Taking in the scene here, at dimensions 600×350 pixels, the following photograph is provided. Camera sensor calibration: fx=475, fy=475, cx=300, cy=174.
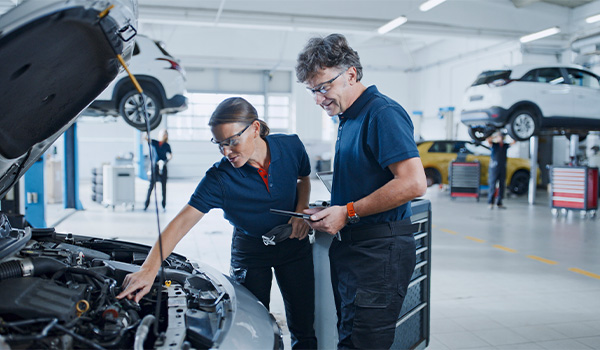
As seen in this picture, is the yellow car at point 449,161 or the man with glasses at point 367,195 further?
the yellow car at point 449,161

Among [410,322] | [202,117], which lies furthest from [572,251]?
[202,117]

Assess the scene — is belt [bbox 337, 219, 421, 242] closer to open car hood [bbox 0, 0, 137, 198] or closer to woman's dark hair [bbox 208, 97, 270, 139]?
woman's dark hair [bbox 208, 97, 270, 139]

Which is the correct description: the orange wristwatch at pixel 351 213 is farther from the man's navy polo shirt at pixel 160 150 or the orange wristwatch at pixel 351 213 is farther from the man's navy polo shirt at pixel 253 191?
the man's navy polo shirt at pixel 160 150

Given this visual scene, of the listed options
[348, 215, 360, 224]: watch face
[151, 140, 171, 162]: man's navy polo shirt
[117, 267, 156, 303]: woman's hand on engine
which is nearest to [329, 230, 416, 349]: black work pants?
[348, 215, 360, 224]: watch face

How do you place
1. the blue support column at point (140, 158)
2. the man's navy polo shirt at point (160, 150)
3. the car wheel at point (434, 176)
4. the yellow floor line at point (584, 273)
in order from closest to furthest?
the yellow floor line at point (584, 273)
the man's navy polo shirt at point (160, 150)
the car wheel at point (434, 176)
the blue support column at point (140, 158)

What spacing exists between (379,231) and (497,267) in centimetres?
362

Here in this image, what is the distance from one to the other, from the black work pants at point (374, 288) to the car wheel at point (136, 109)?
541 cm

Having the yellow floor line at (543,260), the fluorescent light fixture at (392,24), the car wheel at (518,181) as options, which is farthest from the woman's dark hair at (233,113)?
the car wheel at (518,181)

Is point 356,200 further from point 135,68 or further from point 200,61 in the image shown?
point 200,61

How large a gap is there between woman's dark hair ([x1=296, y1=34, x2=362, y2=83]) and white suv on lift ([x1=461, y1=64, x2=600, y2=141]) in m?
7.69

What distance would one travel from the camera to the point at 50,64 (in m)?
1.40

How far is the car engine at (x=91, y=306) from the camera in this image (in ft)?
4.02

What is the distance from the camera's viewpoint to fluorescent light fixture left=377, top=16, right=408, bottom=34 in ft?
34.8

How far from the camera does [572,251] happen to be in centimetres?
561
